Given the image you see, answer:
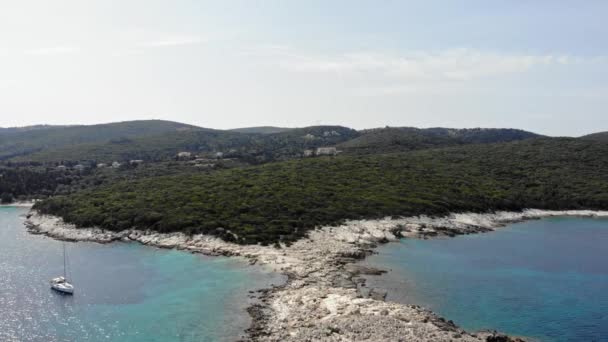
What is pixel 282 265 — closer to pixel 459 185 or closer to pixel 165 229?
pixel 165 229

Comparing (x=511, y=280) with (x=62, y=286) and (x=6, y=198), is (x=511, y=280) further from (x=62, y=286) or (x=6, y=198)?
(x=6, y=198)

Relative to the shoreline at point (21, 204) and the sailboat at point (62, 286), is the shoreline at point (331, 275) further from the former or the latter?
the shoreline at point (21, 204)

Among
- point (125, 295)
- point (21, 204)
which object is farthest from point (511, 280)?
point (21, 204)

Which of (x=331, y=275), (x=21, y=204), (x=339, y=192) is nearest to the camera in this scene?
(x=331, y=275)

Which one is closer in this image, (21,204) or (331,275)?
(331,275)

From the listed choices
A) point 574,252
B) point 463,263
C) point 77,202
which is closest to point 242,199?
point 77,202

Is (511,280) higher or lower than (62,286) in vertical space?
lower
